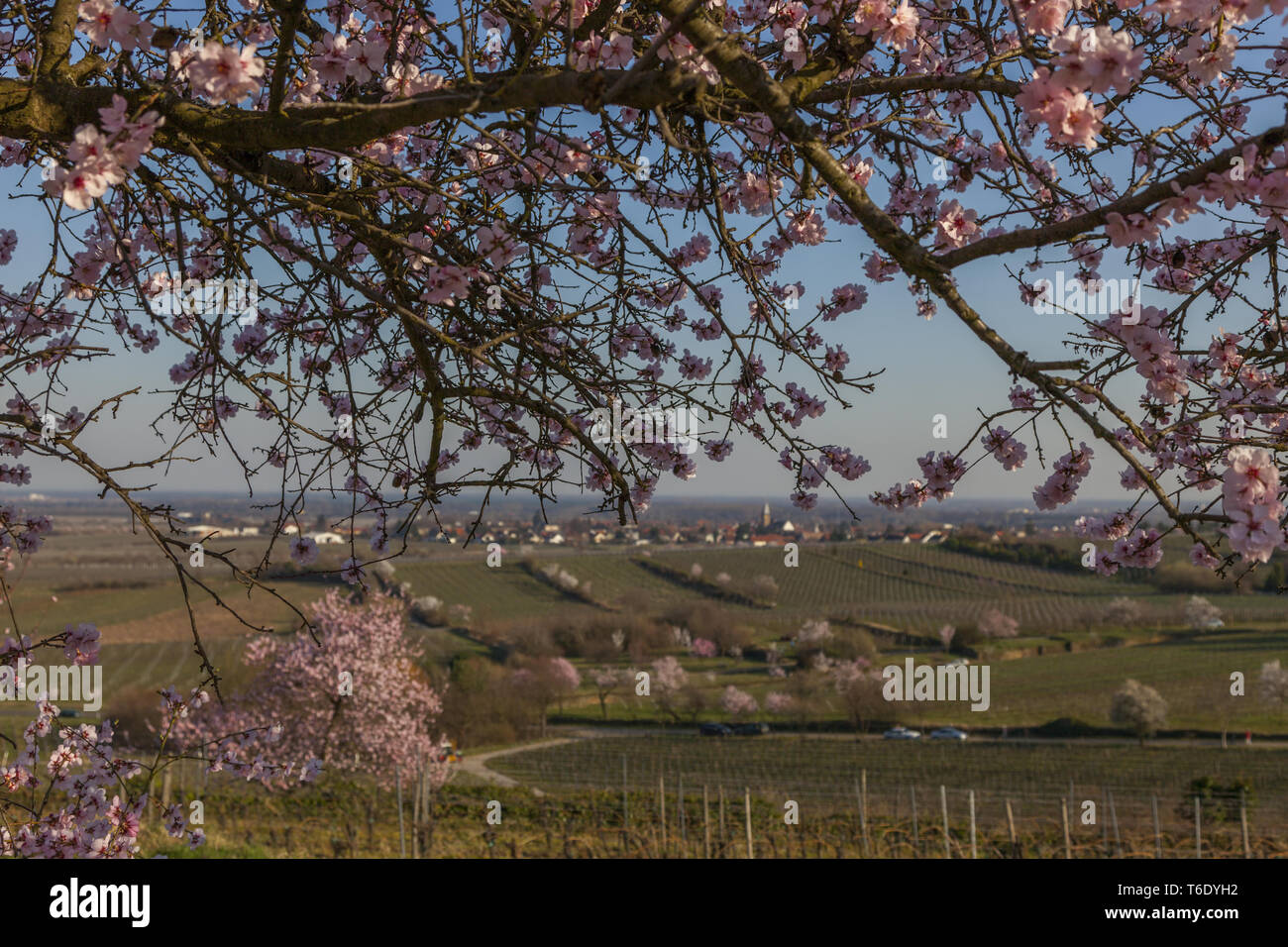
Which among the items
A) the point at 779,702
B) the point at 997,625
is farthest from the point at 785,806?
the point at 997,625

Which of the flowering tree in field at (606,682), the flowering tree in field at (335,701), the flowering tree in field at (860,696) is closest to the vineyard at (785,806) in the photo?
the flowering tree in field at (335,701)

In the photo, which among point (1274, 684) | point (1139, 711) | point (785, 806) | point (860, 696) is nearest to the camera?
point (785, 806)

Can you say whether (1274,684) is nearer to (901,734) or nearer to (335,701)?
(901,734)

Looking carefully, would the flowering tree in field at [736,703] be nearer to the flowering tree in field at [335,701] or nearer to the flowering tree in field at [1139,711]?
the flowering tree in field at [1139,711]

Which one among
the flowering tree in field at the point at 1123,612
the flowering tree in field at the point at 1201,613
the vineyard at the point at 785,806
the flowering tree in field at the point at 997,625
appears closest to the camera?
the vineyard at the point at 785,806

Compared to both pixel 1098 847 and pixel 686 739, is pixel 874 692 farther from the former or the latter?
pixel 1098 847

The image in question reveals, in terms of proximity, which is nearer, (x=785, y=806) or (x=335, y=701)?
(x=785, y=806)

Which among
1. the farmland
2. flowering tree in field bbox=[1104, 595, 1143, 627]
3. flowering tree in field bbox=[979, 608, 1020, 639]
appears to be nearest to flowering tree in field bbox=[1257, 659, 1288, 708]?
the farmland
